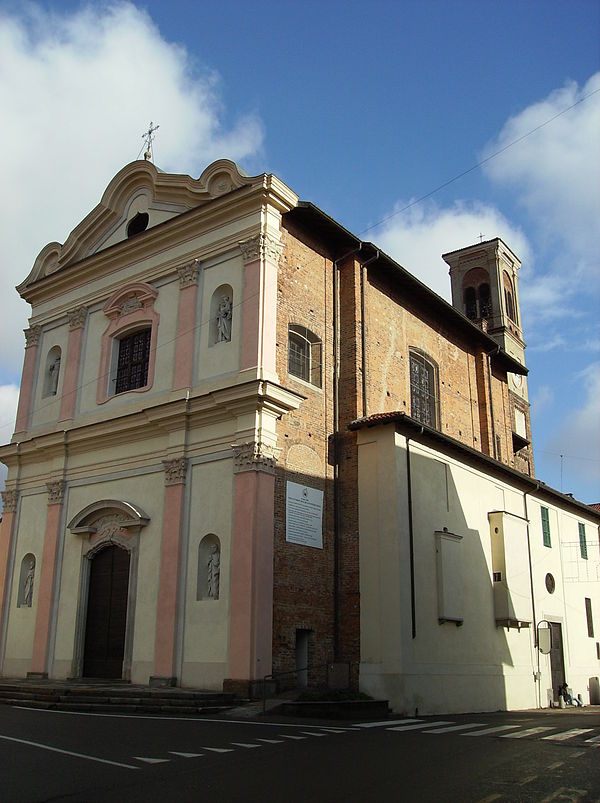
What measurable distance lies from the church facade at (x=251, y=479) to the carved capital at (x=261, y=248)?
6 cm

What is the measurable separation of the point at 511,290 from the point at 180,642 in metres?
27.1

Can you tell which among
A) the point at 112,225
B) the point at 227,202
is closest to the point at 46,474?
the point at 112,225

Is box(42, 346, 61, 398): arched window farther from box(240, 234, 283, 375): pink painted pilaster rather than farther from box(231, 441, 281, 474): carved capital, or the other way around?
box(231, 441, 281, 474): carved capital

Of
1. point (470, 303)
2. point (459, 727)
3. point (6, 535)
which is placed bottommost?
point (459, 727)

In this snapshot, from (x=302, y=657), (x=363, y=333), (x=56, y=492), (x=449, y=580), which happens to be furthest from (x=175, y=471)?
(x=449, y=580)

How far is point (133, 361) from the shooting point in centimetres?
2020

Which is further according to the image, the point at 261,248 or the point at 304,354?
the point at 304,354

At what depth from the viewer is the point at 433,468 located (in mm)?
18344

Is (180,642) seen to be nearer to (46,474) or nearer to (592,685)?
(46,474)

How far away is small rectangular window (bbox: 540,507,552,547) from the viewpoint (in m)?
23.8

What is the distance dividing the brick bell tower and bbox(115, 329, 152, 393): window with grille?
57.9 ft

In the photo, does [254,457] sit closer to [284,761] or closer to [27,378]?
[284,761]

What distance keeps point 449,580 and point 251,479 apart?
5133 millimetres

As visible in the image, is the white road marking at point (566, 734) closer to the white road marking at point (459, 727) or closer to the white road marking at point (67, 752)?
the white road marking at point (459, 727)
